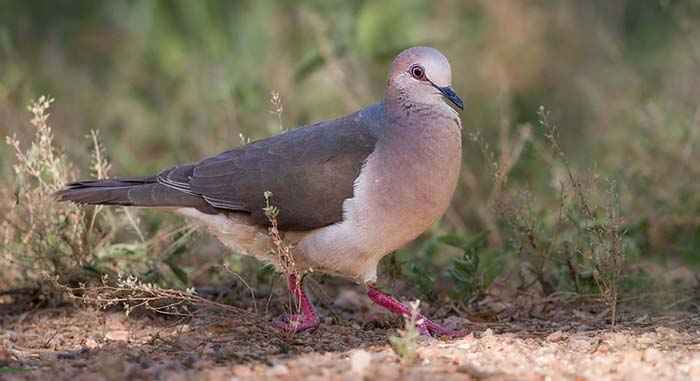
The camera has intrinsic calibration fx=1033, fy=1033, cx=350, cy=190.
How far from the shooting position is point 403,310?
5199 mm

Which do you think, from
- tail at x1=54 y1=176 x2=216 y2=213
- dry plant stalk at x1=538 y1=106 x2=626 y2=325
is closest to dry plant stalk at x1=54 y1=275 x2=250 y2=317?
tail at x1=54 y1=176 x2=216 y2=213

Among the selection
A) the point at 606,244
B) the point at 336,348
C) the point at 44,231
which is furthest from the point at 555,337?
the point at 44,231

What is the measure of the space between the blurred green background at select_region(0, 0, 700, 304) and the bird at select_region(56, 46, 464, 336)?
114 centimetres

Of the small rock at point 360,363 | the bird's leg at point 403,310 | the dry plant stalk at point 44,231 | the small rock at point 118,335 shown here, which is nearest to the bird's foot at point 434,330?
the bird's leg at point 403,310

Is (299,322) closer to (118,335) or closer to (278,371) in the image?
(118,335)

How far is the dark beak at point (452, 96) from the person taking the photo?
4.97 meters

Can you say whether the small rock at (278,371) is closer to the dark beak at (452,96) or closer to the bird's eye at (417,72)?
the dark beak at (452,96)

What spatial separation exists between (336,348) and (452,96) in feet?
4.39

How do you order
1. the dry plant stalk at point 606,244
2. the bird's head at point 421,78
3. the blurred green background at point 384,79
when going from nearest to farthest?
the dry plant stalk at point 606,244 → the bird's head at point 421,78 → the blurred green background at point 384,79

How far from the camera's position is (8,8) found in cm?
1044

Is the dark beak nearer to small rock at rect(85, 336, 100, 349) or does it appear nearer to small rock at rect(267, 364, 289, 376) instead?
small rock at rect(267, 364, 289, 376)

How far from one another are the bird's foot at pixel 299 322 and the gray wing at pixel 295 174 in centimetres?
45

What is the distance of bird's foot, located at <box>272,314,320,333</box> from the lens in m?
4.87

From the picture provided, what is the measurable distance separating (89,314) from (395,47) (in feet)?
15.1
